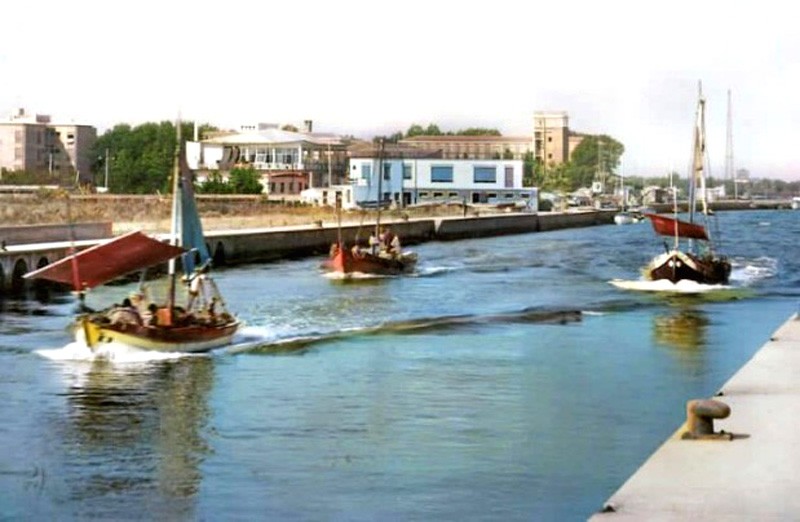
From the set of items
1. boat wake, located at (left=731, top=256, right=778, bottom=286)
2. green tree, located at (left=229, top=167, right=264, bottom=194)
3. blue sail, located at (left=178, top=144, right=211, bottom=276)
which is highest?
green tree, located at (left=229, top=167, right=264, bottom=194)

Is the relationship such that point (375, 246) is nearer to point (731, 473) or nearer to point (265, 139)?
point (731, 473)

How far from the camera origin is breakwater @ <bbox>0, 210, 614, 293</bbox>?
62.5m

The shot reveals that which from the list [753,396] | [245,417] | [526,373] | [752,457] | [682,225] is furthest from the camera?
[682,225]

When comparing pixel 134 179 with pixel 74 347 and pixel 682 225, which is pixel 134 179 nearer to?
pixel 682 225

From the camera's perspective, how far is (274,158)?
17775cm

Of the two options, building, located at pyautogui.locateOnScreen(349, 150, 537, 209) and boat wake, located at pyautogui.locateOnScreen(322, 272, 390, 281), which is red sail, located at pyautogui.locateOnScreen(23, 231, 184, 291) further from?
building, located at pyautogui.locateOnScreen(349, 150, 537, 209)

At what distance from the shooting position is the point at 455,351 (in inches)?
1640

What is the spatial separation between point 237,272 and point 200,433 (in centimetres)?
4766

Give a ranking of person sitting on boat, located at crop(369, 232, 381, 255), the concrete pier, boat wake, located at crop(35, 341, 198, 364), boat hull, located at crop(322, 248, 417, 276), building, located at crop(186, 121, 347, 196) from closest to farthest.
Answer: the concrete pier < boat wake, located at crop(35, 341, 198, 364) < boat hull, located at crop(322, 248, 417, 276) < person sitting on boat, located at crop(369, 232, 381, 255) < building, located at crop(186, 121, 347, 196)

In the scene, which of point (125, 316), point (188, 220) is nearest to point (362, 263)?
point (188, 220)

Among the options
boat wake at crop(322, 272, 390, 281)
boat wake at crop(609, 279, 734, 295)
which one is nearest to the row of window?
boat wake at crop(322, 272, 390, 281)

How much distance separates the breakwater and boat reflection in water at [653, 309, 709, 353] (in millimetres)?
16746

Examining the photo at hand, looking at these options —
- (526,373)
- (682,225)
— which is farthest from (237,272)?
(526,373)

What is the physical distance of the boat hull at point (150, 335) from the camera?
37500mm
